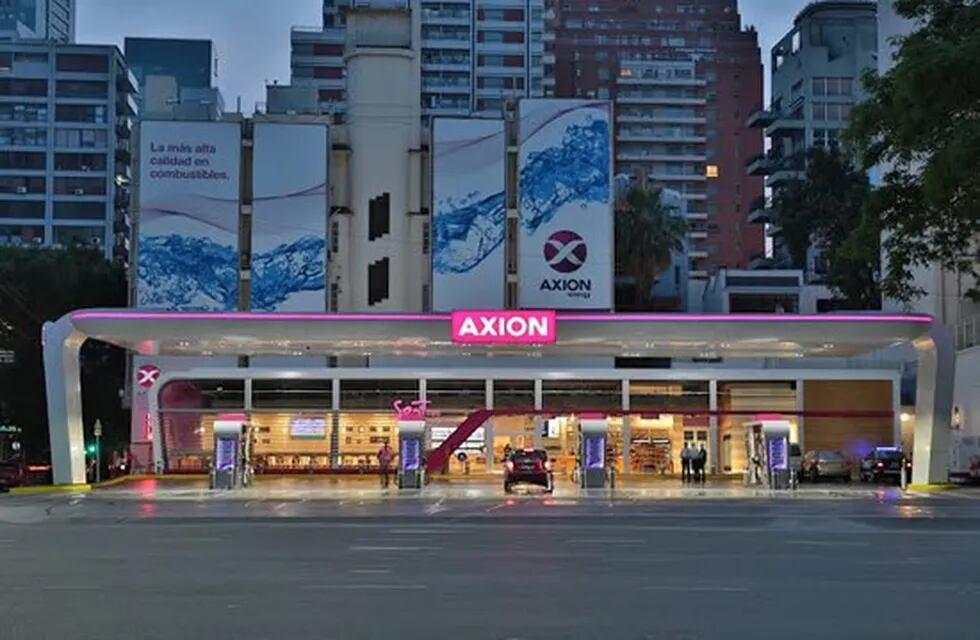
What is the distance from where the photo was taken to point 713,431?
6241 cm

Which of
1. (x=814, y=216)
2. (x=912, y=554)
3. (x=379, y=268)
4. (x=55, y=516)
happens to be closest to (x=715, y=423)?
(x=379, y=268)

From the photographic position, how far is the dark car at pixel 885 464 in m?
52.9

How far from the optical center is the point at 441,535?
25094 millimetres

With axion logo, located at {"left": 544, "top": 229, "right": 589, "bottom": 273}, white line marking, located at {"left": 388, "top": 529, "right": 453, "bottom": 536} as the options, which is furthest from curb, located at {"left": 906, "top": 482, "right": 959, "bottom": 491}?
white line marking, located at {"left": 388, "top": 529, "right": 453, "bottom": 536}

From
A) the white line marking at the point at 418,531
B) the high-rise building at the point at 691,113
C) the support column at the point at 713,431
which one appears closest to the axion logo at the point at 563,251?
the support column at the point at 713,431

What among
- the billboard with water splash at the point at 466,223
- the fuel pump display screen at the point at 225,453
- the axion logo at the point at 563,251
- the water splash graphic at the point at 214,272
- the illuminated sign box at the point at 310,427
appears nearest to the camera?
the fuel pump display screen at the point at 225,453

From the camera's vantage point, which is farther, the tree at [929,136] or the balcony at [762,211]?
the balcony at [762,211]

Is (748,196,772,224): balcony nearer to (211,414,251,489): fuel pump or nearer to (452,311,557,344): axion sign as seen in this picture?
(452,311,557,344): axion sign

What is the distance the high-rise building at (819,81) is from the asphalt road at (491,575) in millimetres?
86440

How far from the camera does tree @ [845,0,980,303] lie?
20391 millimetres

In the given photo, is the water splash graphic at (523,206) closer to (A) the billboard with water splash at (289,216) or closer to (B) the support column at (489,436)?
(A) the billboard with water splash at (289,216)

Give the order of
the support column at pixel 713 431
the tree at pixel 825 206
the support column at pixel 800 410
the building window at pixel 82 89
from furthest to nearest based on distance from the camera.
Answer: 1. the building window at pixel 82 89
2. the tree at pixel 825 206
3. the support column at pixel 713 431
4. the support column at pixel 800 410

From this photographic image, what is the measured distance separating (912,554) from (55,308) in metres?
53.8

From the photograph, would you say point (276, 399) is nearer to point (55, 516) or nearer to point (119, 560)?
point (55, 516)
